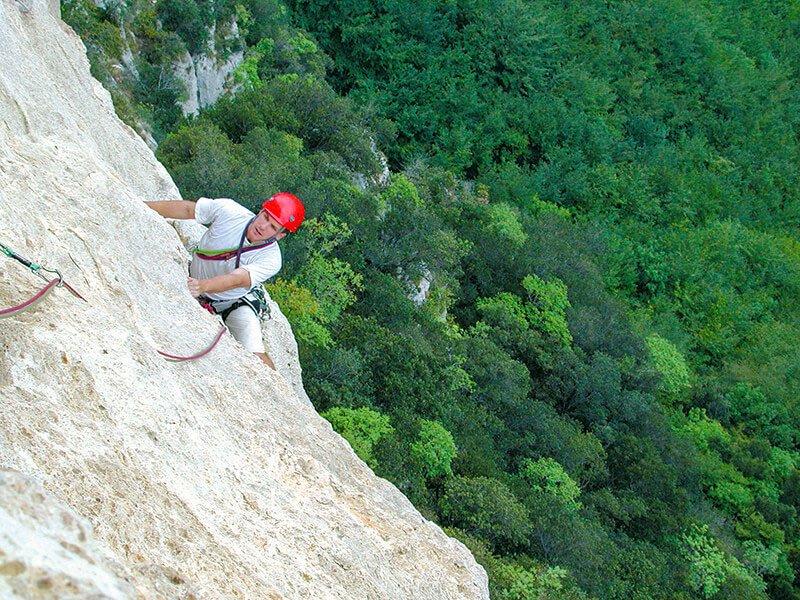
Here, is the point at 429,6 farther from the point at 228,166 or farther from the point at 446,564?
the point at 446,564

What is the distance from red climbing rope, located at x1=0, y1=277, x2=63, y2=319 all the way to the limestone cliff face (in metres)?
0.06

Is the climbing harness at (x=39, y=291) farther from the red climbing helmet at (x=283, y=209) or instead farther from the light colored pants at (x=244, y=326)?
the light colored pants at (x=244, y=326)

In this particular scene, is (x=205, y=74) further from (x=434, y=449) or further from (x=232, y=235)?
(x=232, y=235)

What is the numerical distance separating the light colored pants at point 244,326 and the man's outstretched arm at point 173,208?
2.98 feet

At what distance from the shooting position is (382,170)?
82.6ft

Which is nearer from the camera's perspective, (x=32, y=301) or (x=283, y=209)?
(x=32, y=301)

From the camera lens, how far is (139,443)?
4453 mm

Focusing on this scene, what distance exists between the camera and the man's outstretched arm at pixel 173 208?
732cm

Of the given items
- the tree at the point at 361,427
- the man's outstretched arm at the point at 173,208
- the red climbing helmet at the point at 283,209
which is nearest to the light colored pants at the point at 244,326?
the man's outstretched arm at the point at 173,208

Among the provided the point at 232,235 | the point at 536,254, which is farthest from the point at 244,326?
the point at 536,254

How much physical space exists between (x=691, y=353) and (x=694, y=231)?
25.1 ft

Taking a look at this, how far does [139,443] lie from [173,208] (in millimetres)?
3351

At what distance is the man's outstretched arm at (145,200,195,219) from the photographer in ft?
24.0

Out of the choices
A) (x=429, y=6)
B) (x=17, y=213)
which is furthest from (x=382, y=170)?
(x=17, y=213)
